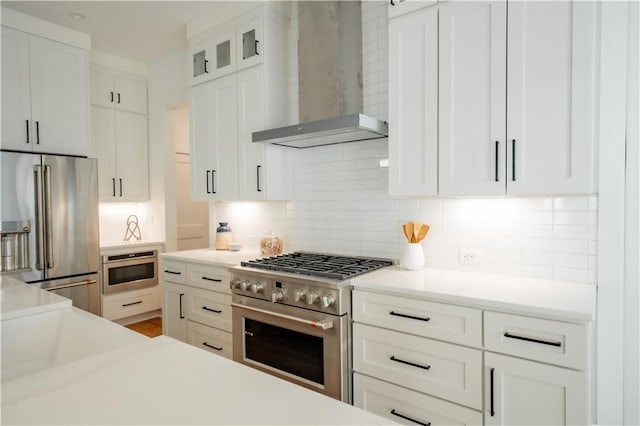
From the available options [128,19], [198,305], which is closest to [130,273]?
[198,305]

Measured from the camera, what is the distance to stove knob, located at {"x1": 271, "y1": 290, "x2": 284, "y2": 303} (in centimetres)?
236

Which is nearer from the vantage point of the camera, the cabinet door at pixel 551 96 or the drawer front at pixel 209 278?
the cabinet door at pixel 551 96

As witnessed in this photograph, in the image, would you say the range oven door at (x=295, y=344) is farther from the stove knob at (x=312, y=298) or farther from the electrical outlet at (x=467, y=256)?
the electrical outlet at (x=467, y=256)

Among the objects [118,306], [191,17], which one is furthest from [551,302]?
[118,306]

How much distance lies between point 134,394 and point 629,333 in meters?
2.12

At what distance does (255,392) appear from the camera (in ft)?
2.77

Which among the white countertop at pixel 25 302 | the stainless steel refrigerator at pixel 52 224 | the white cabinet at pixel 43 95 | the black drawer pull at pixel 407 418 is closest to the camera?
the white countertop at pixel 25 302

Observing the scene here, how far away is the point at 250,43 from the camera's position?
10.1 feet

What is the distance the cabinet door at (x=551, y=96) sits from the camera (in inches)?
67.2

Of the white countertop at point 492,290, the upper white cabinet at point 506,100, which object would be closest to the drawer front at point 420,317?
the white countertop at point 492,290

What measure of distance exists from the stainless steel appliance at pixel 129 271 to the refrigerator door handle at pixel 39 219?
2.21 feet

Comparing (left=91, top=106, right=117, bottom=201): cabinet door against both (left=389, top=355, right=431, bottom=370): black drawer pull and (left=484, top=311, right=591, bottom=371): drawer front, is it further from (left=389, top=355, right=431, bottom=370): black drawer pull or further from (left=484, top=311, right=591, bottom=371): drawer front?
(left=484, top=311, right=591, bottom=371): drawer front

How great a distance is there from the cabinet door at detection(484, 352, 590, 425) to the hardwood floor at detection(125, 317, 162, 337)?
3.56 m

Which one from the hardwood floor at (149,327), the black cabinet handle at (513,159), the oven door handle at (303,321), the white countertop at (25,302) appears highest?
the black cabinet handle at (513,159)
